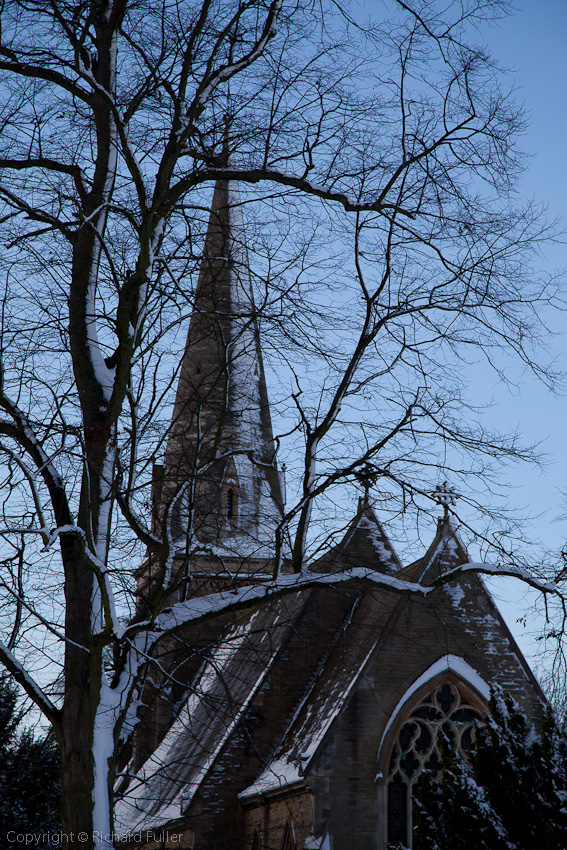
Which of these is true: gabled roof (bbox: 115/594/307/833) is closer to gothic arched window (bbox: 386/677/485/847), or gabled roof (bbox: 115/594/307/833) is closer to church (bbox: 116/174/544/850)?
church (bbox: 116/174/544/850)

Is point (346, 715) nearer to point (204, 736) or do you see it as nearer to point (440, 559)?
point (440, 559)

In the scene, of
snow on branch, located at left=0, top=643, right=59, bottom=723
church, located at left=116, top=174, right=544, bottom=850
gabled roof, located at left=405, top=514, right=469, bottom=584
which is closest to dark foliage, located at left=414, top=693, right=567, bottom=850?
church, located at left=116, top=174, right=544, bottom=850

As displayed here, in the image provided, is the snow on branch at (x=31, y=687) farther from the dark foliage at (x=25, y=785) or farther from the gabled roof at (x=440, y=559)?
the gabled roof at (x=440, y=559)

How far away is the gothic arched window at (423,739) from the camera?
1557cm

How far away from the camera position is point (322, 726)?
1595 centimetres

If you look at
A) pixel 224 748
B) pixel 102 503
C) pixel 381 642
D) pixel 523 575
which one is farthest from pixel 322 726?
pixel 102 503

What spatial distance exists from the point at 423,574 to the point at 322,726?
134 inches

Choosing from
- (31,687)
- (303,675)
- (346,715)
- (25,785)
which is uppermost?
(303,675)

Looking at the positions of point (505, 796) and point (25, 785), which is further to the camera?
point (25, 785)

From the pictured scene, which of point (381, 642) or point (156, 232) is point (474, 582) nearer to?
point (381, 642)

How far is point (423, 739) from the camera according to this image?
52.4 ft

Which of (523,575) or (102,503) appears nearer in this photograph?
(102,503)

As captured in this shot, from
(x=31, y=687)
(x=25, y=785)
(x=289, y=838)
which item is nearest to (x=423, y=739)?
(x=289, y=838)

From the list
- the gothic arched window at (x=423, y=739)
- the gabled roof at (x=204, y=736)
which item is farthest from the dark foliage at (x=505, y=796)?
the gabled roof at (x=204, y=736)
